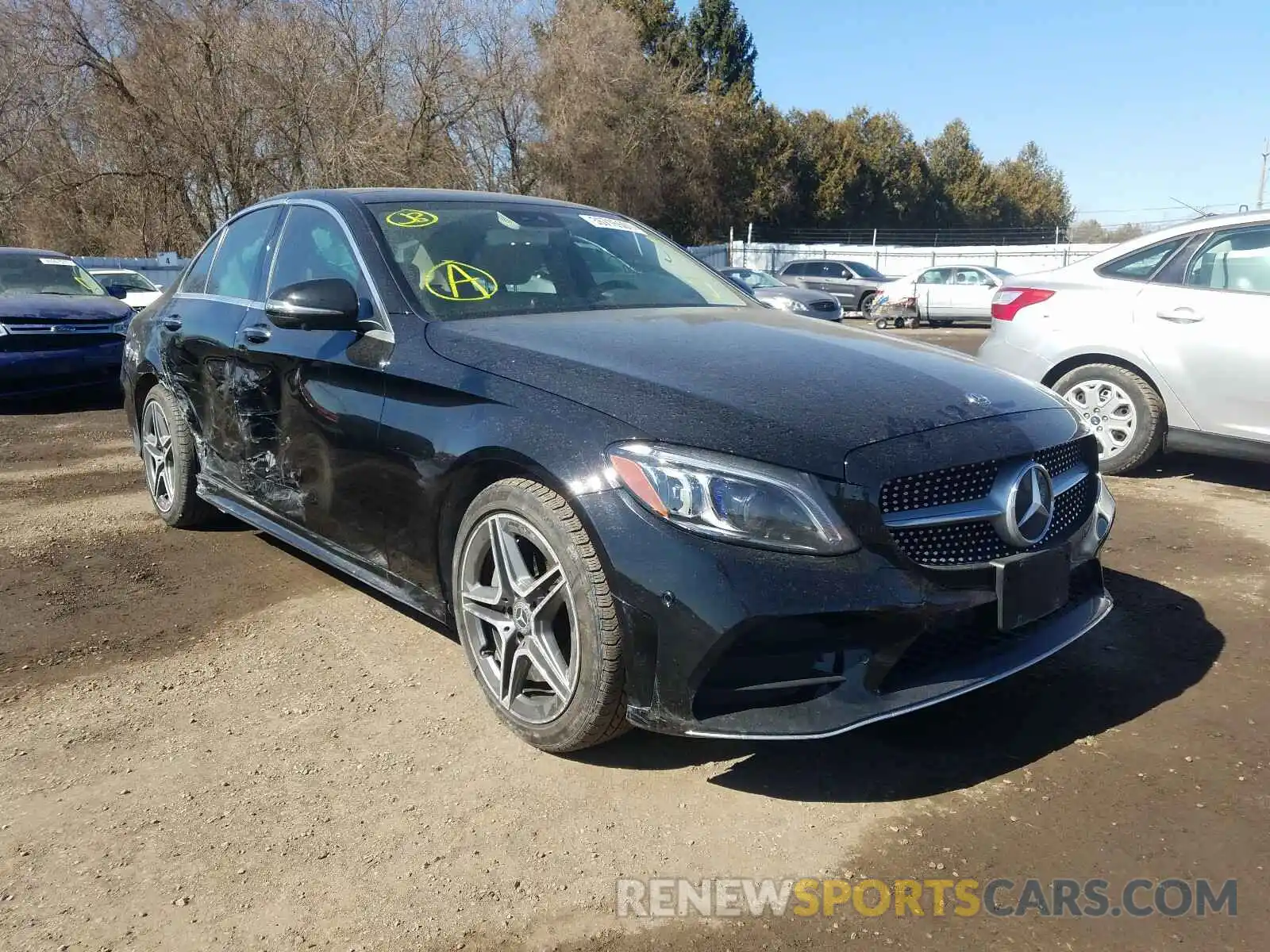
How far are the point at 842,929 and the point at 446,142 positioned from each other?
30.0 meters

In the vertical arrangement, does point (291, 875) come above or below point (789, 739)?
below

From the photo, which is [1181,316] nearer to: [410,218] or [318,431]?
[410,218]

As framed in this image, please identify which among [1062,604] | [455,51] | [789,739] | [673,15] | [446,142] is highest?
[673,15]

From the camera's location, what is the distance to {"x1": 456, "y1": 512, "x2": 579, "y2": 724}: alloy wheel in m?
2.71

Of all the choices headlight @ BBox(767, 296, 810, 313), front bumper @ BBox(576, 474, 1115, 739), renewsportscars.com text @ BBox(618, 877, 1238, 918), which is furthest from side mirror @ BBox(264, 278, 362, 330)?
headlight @ BBox(767, 296, 810, 313)

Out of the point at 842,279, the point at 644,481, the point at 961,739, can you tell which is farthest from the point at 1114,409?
the point at 842,279

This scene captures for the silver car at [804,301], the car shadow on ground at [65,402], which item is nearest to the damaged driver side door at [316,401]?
the car shadow on ground at [65,402]

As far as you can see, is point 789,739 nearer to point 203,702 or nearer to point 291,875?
point 291,875

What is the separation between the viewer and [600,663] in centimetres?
254

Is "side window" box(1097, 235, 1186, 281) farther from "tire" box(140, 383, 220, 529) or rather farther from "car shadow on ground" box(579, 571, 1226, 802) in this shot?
"tire" box(140, 383, 220, 529)

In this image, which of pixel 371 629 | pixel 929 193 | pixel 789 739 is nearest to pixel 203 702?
pixel 371 629

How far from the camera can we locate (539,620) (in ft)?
9.07

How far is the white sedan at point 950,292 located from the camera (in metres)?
22.9

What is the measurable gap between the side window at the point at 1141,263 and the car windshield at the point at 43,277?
930 cm
